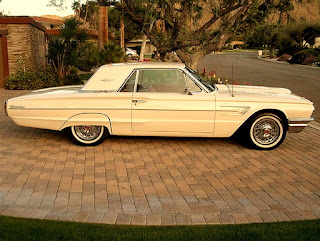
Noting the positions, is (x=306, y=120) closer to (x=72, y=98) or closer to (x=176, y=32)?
(x=72, y=98)

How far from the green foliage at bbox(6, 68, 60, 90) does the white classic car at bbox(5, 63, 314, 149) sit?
9319 millimetres

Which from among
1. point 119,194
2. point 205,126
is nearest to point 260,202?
point 119,194

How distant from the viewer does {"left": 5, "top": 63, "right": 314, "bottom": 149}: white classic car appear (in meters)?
7.34

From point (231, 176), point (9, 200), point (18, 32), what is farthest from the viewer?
Answer: point (18, 32)

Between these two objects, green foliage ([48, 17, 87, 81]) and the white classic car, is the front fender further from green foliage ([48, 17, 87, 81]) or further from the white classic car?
green foliage ([48, 17, 87, 81])

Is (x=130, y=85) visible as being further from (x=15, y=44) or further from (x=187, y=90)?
(x=15, y=44)

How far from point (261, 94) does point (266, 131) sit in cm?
68

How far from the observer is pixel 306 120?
7.41 meters

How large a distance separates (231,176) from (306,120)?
2123mm

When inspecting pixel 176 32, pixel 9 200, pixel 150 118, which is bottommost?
pixel 9 200

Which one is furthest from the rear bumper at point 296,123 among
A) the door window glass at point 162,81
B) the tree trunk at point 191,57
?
the tree trunk at point 191,57

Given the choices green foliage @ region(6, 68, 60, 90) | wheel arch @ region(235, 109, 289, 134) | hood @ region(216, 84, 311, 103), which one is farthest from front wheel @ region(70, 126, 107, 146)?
green foliage @ region(6, 68, 60, 90)

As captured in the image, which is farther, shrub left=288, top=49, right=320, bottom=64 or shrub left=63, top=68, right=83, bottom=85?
shrub left=288, top=49, right=320, bottom=64

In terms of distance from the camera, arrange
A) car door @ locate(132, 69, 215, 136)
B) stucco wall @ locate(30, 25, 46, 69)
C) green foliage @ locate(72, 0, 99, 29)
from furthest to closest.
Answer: stucco wall @ locate(30, 25, 46, 69)
green foliage @ locate(72, 0, 99, 29)
car door @ locate(132, 69, 215, 136)
